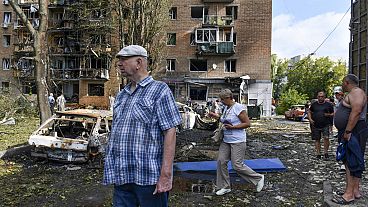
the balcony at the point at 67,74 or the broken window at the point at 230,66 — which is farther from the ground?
the broken window at the point at 230,66

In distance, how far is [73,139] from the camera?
A: 349 inches

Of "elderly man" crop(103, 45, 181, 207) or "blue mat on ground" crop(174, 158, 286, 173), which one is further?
"blue mat on ground" crop(174, 158, 286, 173)

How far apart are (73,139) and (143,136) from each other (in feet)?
20.9

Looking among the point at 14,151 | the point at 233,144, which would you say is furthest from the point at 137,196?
the point at 14,151

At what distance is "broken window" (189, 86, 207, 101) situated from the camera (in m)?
38.2

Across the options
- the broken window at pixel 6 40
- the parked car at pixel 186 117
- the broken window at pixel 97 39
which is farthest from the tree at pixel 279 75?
the parked car at pixel 186 117

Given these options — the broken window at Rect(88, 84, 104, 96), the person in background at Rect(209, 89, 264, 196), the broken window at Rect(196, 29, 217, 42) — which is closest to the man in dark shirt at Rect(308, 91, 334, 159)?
the person in background at Rect(209, 89, 264, 196)

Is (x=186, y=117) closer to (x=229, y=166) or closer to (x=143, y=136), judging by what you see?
(x=229, y=166)

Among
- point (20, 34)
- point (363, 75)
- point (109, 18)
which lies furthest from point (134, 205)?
point (20, 34)

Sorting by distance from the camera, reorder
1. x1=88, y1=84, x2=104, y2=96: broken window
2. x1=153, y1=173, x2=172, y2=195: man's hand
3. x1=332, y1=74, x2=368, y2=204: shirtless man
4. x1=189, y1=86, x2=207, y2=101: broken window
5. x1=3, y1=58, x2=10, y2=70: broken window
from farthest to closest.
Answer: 1. x1=3, y1=58, x2=10, y2=70: broken window
2. x1=88, y1=84, x2=104, y2=96: broken window
3. x1=189, y1=86, x2=207, y2=101: broken window
4. x1=332, y1=74, x2=368, y2=204: shirtless man
5. x1=153, y1=173, x2=172, y2=195: man's hand

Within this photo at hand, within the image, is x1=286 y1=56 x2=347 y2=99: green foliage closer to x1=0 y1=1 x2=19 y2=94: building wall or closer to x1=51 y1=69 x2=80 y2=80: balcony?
x1=51 y1=69 x2=80 y2=80: balcony

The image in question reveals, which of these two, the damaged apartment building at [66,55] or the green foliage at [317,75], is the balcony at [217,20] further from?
the green foliage at [317,75]

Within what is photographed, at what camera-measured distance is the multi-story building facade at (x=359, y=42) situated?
39.0 feet

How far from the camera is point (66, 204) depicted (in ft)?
19.3
